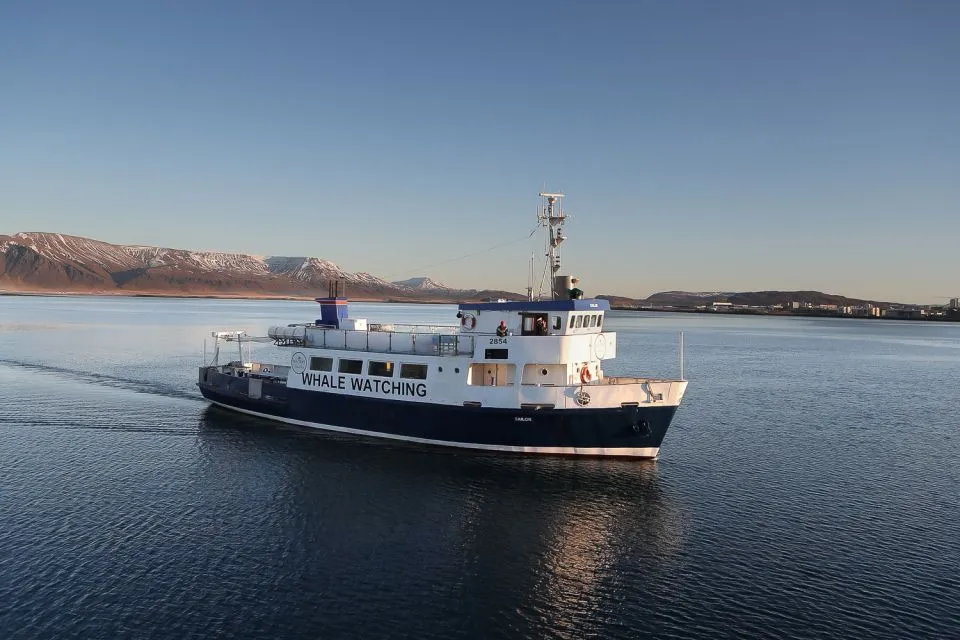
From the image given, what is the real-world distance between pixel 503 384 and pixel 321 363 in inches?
428

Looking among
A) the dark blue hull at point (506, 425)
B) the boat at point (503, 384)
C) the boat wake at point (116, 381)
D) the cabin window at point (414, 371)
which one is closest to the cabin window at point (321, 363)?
the boat at point (503, 384)

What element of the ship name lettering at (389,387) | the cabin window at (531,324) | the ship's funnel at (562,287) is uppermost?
the ship's funnel at (562,287)

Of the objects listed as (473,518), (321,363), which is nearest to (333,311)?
(321,363)

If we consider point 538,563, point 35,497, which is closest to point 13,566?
point 35,497

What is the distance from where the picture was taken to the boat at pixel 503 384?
1110 inches

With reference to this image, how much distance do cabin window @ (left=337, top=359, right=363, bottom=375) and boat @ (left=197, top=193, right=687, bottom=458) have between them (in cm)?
7

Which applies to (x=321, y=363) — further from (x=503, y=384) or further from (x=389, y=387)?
(x=503, y=384)

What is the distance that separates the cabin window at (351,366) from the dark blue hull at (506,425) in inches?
53.7

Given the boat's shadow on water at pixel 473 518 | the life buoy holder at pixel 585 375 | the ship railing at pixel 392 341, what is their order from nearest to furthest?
1. the boat's shadow on water at pixel 473 518
2. the life buoy holder at pixel 585 375
3. the ship railing at pixel 392 341

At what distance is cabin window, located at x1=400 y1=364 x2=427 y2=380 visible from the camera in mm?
30434

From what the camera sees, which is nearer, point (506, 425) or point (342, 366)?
point (506, 425)

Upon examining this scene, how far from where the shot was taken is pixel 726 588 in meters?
17.4

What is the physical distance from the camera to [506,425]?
1139 inches

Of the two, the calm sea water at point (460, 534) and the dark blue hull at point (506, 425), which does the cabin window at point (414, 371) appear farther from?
the calm sea water at point (460, 534)
